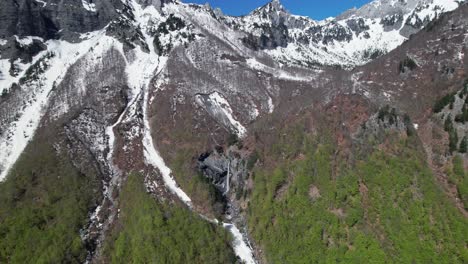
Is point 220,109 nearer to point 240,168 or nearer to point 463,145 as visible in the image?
point 240,168

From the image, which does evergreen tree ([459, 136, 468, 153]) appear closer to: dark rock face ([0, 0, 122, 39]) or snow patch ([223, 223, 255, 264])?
snow patch ([223, 223, 255, 264])

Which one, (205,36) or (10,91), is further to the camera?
(205,36)

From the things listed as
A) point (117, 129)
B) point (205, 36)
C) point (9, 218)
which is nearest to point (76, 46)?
point (205, 36)

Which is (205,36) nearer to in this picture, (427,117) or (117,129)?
(117,129)

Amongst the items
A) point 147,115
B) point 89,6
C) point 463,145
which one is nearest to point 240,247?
point 463,145

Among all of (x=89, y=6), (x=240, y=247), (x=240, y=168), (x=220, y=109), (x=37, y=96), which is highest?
(x=89, y=6)

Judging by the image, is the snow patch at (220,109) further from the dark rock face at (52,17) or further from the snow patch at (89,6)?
the snow patch at (89,6)
